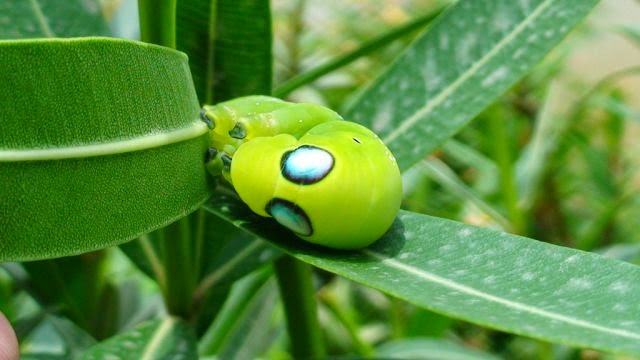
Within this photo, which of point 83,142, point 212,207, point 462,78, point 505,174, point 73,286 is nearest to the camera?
point 83,142

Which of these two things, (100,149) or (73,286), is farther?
(73,286)

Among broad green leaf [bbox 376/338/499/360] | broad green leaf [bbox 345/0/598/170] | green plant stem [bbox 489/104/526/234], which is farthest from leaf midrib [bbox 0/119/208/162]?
green plant stem [bbox 489/104/526/234]

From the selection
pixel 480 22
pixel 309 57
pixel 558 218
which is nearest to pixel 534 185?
pixel 558 218

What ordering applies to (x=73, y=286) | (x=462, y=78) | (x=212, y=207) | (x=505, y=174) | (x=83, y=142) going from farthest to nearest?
1. (x=505, y=174)
2. (x=73, y=286)
3. (x=462, y=78)
4. (x=212, y=207)
5. (x=83, y=142)

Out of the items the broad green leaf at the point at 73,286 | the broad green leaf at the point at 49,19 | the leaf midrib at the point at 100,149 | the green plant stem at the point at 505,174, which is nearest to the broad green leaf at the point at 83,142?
the leaf midrib at the point at 100,149

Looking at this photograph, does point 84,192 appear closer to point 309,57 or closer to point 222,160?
point 222,160

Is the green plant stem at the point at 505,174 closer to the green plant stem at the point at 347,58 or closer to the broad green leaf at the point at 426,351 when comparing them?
the broad green leaf at the point at 426,351

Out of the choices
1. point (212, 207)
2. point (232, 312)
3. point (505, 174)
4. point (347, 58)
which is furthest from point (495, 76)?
point (505, 174)

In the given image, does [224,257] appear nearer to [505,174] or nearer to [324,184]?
[324,184]
